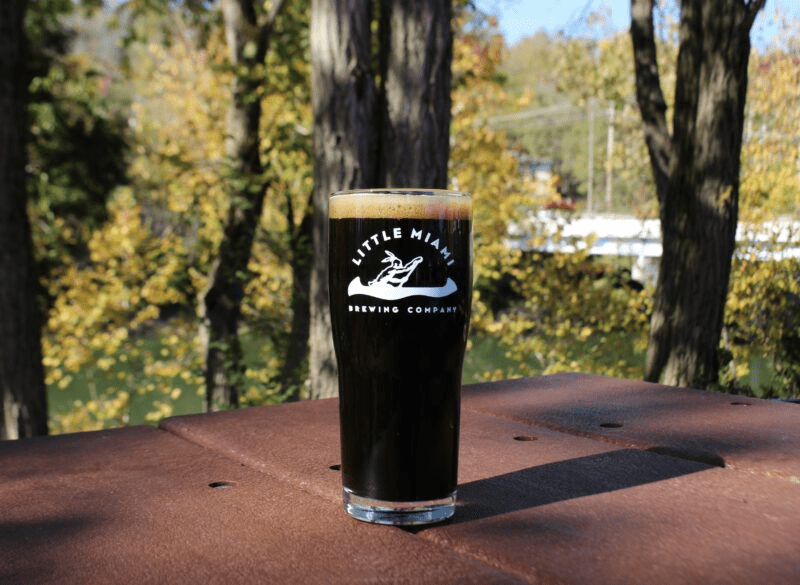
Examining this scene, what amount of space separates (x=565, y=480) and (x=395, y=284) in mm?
314

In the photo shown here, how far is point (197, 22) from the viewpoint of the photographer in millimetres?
8352

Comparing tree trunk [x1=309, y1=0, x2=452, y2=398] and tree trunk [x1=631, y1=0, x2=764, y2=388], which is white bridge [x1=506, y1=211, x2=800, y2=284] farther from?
tree trunk [x1=309, y1=0, x2=452, y2=398]

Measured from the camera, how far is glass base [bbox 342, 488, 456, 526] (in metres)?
0.97

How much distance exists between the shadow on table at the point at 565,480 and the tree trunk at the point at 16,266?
18.7 ft

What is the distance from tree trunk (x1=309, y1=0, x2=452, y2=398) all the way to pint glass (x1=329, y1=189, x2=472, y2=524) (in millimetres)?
2775

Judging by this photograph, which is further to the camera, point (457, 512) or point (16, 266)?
point (16, 266)

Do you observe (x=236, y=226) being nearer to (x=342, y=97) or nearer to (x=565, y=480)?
(x=342, y=97)

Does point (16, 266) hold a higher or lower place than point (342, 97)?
lower

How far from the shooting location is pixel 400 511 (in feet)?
3.22

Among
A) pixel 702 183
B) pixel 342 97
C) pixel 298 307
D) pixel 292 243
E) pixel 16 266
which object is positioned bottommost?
pixel 298 307

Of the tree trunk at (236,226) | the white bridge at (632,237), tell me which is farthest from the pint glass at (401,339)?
the white bridge at (632,237)

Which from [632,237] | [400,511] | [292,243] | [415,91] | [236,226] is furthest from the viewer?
[632,237]

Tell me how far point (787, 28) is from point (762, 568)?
11503mm

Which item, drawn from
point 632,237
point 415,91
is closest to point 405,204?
point 415,91
